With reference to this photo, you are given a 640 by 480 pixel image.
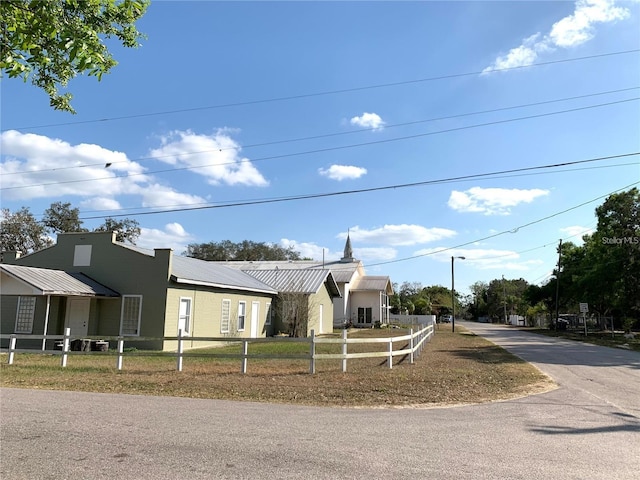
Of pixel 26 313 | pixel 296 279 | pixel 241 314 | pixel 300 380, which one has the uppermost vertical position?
pixel 296 279

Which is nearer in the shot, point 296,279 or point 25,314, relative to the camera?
point 25,314

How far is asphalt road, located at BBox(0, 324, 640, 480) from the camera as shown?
5.05 m

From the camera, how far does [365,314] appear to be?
47.8 meters

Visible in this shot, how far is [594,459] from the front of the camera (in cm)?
561

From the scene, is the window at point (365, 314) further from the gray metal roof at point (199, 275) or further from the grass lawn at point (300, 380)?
the grass lawn at point (300, 380)

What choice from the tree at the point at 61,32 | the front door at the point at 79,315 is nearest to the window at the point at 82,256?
the front door at the point at 79,315

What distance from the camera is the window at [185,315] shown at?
21.3 m

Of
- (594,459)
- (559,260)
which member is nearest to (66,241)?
(594,459)

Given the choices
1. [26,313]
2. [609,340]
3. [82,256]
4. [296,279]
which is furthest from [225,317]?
[609,340]

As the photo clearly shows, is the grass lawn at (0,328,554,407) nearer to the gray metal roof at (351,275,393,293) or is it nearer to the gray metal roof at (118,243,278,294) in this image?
the gray metal roof at (118,243,278,294)

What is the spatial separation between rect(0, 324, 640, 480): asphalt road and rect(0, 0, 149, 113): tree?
450 cm

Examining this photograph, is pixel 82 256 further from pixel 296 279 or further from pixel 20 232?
pixel 20 232

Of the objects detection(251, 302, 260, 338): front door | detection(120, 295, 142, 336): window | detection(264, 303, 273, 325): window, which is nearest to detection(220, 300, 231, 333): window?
detection(251, 302, 260, 338): front door

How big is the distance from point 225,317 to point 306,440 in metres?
19.2
